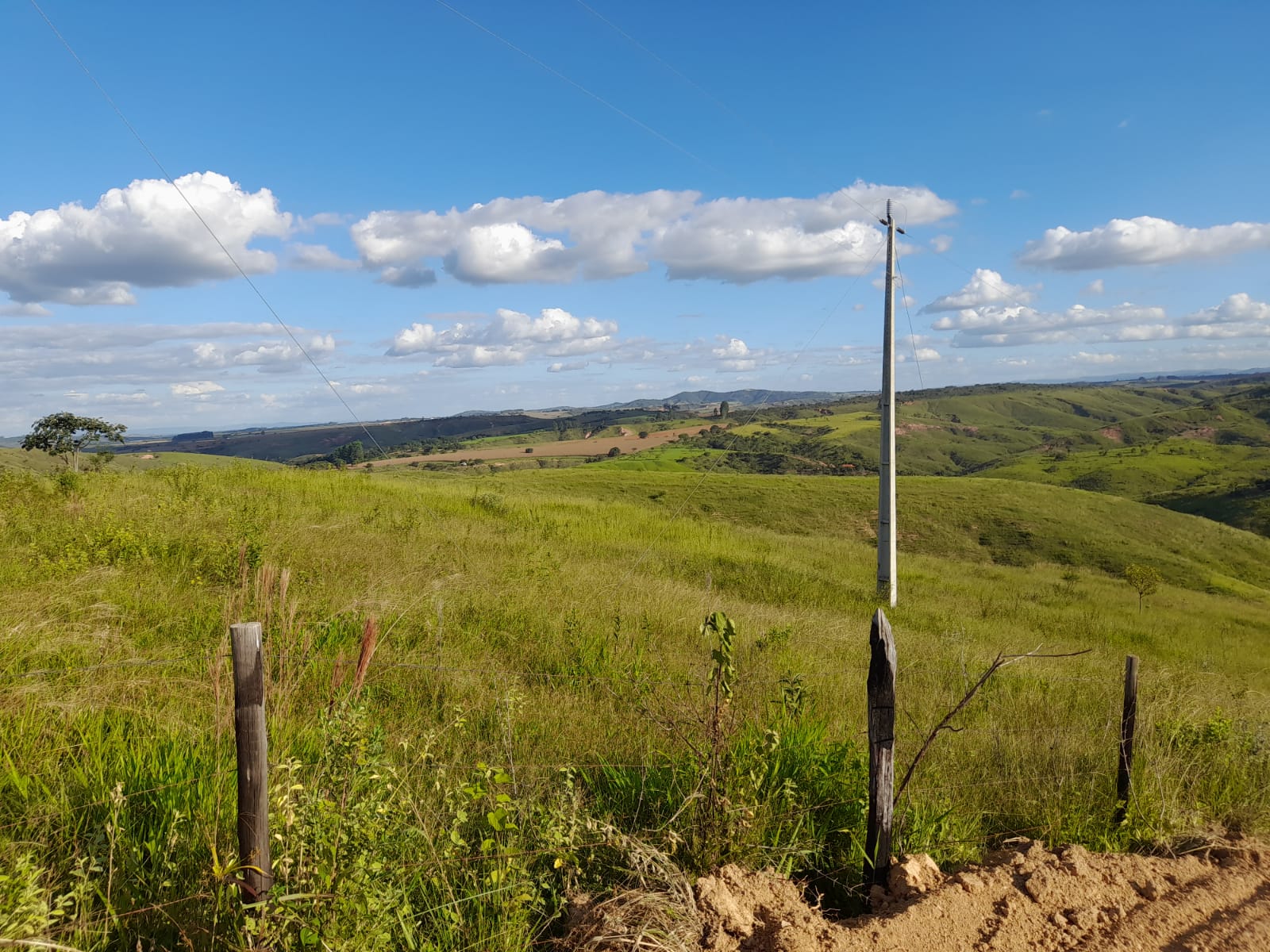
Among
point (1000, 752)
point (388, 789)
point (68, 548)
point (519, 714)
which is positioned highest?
point (68, 548)

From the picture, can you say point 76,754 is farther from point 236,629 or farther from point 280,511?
point 280,511

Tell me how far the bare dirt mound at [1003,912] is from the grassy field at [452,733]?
296 millimetres

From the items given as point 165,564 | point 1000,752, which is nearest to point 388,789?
point 1000,752

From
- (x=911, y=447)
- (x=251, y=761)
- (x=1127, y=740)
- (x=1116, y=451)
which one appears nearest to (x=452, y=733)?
(x=251, y=761)

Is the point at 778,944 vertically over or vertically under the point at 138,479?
under

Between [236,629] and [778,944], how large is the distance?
9.47ft

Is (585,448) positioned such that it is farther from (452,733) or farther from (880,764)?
(880,764)

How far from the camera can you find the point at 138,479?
1541cm

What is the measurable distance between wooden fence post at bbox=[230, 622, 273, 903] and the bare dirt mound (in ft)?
4.73

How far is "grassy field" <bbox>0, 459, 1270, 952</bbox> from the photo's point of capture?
3109 mm

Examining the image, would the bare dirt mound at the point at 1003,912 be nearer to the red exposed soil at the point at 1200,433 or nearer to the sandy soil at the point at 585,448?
the sandy soil at the point at 585,448

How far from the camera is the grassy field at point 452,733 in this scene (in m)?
3.11

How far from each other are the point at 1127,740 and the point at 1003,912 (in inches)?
84.2

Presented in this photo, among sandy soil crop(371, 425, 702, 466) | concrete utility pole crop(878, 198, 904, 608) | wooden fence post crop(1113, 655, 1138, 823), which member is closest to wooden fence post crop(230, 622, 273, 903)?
wooden fence post crop(1113, 655, 1138, 823)
